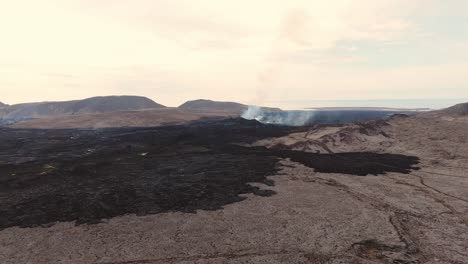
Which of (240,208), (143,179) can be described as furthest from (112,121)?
(240,208)

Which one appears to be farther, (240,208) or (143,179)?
(143,179)

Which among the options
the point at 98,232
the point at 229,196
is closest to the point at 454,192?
the point at 229,196

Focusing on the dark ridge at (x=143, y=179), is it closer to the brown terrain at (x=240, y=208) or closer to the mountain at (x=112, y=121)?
the brown terrain at (x=240, y=208)

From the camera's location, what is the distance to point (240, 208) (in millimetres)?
23969

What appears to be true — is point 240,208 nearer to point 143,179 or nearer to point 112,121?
point 143,179

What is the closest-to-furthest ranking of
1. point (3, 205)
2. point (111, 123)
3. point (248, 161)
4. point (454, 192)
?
point (3, 205) → point (454, 192) → point (248, 161) → point (111, 123)

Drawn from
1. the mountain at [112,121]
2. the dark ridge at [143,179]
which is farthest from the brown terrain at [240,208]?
the mountain at [112,121]

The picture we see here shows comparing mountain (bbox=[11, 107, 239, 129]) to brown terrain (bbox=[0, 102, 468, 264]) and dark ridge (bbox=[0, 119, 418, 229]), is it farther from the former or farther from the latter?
brown terrain (bbox=[0, 102, 468, 264])

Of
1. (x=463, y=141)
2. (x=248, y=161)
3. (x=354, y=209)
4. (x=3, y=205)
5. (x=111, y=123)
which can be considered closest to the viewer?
(x=354, y=209)

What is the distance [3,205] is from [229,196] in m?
14.1

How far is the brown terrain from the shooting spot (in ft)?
58.3

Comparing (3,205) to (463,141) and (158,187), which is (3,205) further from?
(463,141)

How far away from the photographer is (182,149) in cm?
5197

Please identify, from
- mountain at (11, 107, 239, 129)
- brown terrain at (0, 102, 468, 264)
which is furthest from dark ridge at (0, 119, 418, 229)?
mountain at (11, 107, 239, 129)
